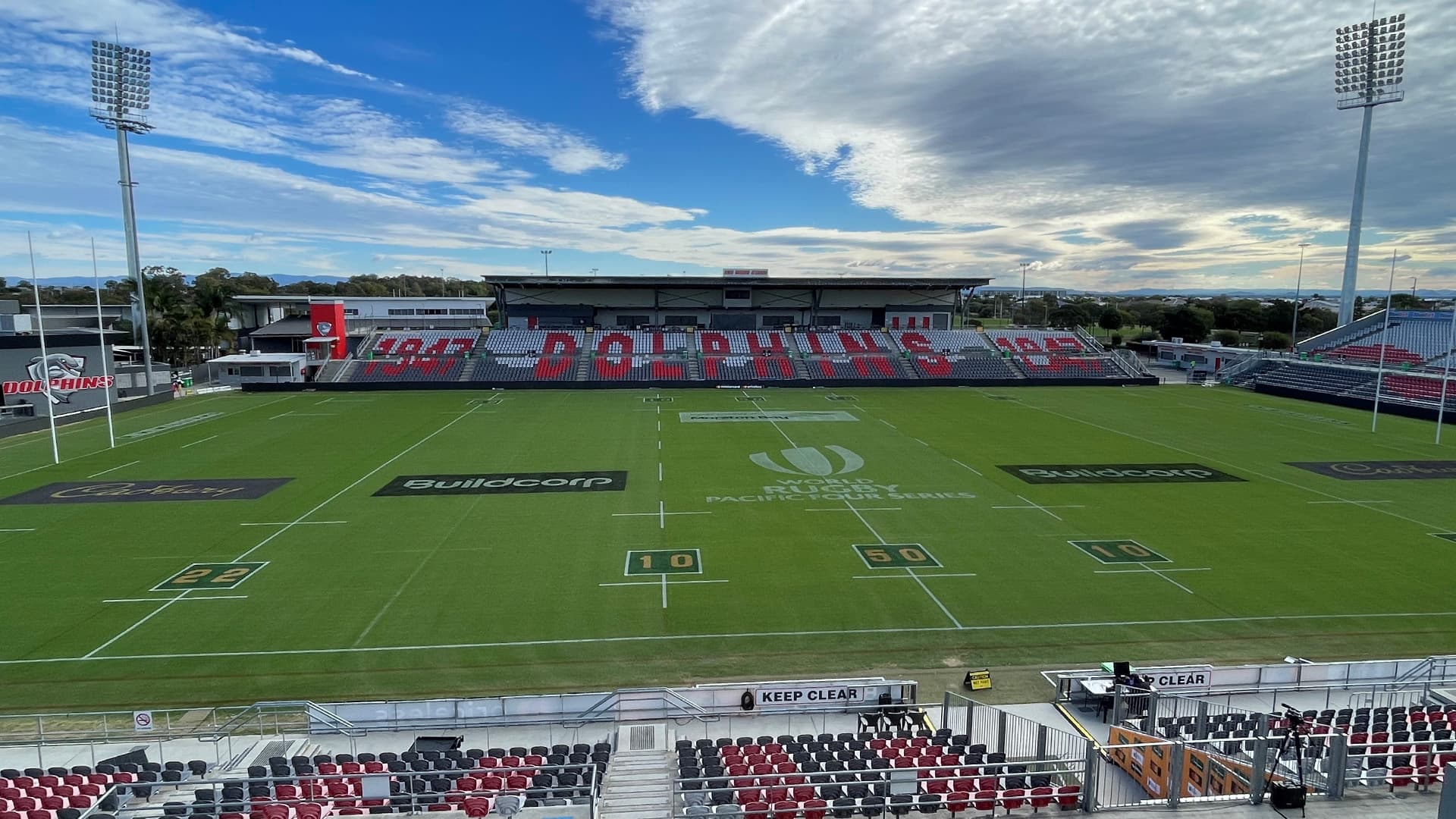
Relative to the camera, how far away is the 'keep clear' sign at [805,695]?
13.5m

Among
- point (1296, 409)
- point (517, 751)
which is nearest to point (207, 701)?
point (517, 751)

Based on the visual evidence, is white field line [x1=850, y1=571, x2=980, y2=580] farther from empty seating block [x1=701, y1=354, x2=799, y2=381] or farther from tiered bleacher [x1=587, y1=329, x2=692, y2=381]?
tiered bleacher [x1=587, y1=329, x2=692, y2=381]

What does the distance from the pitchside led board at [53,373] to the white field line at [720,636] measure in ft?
120

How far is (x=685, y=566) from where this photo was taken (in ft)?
70.1

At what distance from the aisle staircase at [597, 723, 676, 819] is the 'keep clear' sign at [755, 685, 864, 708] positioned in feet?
5.90

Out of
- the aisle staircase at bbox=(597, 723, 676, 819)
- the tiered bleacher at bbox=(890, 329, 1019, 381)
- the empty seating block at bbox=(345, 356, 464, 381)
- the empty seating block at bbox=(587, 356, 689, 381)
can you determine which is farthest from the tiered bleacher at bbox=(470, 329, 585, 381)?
the aisle staircase at bbox=(597, 723, 676, 819)

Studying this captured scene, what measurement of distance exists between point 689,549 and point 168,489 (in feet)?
71.6

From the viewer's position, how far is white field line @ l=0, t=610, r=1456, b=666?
53.0 ft

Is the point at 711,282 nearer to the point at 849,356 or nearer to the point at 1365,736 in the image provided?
the point at 849,356

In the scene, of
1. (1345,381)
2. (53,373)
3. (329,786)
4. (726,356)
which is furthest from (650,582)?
(1345,381)

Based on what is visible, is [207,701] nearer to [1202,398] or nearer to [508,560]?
[508,560]

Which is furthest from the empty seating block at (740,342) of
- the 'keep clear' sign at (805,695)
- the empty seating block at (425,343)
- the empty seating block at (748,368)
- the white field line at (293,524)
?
the 'keep clear' sign at (805,695)

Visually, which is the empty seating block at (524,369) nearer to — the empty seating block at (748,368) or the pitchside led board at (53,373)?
the empty seating block at (748,368)

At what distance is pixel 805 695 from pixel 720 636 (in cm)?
385
